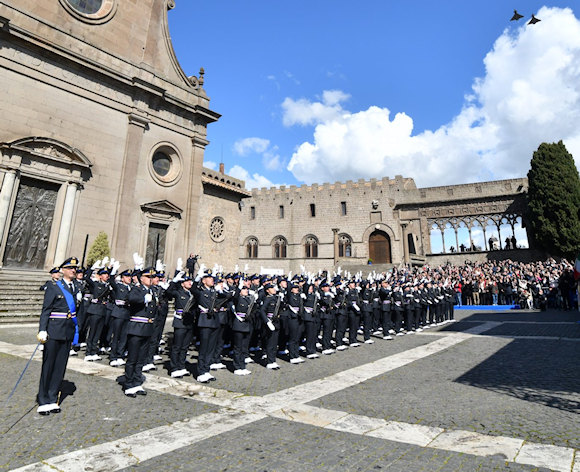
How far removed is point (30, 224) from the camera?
1487cm

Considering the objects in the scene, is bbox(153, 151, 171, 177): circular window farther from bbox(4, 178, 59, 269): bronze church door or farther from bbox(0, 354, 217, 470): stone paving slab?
bbox(0, 354, 217, 470): stone paving slab

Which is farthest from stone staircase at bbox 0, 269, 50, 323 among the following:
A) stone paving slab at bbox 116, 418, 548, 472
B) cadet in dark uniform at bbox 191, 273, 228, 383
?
stone paving slab at bbox 116, 418, 548, 472

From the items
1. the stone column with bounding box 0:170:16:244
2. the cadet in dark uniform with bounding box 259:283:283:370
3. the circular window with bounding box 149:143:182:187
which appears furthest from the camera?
the circular window with bounding box 149:143:182:187

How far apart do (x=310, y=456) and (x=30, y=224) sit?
1647 cm

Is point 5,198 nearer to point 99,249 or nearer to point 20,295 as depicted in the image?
point 99,249

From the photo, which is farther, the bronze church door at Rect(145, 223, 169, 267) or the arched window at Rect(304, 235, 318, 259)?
the arched window at Rect(304, 235, 318, 259)

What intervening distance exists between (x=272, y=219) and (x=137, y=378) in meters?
40.2

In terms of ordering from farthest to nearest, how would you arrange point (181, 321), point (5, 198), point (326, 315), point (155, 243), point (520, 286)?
1. point (520, 286)
2. point (155, 243)
3. point (5, 198)
4. point (326, 315)
5. point (181, 321)

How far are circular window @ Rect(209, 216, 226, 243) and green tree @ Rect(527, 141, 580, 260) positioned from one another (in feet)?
90.1

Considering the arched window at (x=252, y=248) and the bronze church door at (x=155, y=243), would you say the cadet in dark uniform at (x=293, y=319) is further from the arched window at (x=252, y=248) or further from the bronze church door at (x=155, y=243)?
the arched window at (x=252, y=248)

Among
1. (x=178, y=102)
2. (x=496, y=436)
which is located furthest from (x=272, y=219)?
(x=496, y=436)

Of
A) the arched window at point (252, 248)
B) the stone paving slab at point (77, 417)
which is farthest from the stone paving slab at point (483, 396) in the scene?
the arched window at point (252, 248)

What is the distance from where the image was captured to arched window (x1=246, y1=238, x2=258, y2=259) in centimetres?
4600

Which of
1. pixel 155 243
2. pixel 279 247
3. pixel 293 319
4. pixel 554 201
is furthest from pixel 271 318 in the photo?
pixel 279 247
